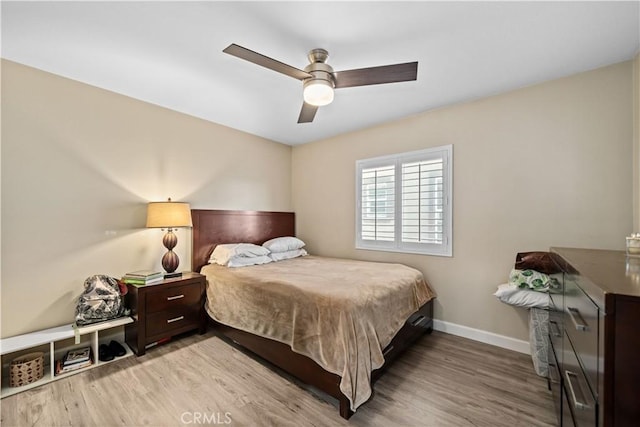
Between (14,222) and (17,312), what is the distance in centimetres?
76

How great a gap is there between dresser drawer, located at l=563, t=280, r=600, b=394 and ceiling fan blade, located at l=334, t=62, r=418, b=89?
1.54m

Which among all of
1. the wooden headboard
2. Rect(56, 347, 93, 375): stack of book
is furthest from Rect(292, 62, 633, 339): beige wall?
Rect(56, 347, 93, 375): stack of book

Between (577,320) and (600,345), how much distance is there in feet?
1.36

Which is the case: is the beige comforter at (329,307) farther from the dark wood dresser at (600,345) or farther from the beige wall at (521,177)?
the dark wood dresser at (600,345)

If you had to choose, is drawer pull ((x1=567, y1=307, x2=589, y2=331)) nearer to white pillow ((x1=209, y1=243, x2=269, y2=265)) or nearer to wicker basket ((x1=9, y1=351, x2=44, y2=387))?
white pillow ((x1=209, y1=243, x2=269, y2=265))

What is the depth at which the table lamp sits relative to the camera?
9.13ft

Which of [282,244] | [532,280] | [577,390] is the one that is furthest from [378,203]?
[577,390]

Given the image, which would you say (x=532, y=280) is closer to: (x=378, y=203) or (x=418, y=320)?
(x=418, y=320)

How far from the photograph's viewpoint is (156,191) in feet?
10.2

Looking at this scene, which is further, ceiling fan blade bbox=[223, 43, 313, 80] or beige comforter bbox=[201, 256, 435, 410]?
beige comforter bbox=[201, 256, 435, 410]

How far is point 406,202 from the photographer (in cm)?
335

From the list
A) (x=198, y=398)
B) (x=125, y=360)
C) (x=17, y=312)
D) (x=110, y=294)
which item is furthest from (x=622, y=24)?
(x=17, y=312)

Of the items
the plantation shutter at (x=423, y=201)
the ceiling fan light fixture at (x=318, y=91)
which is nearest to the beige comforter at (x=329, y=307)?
the plantation shutter at (x=423, y=201)

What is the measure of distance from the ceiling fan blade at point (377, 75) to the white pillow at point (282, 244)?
2.41 metres
